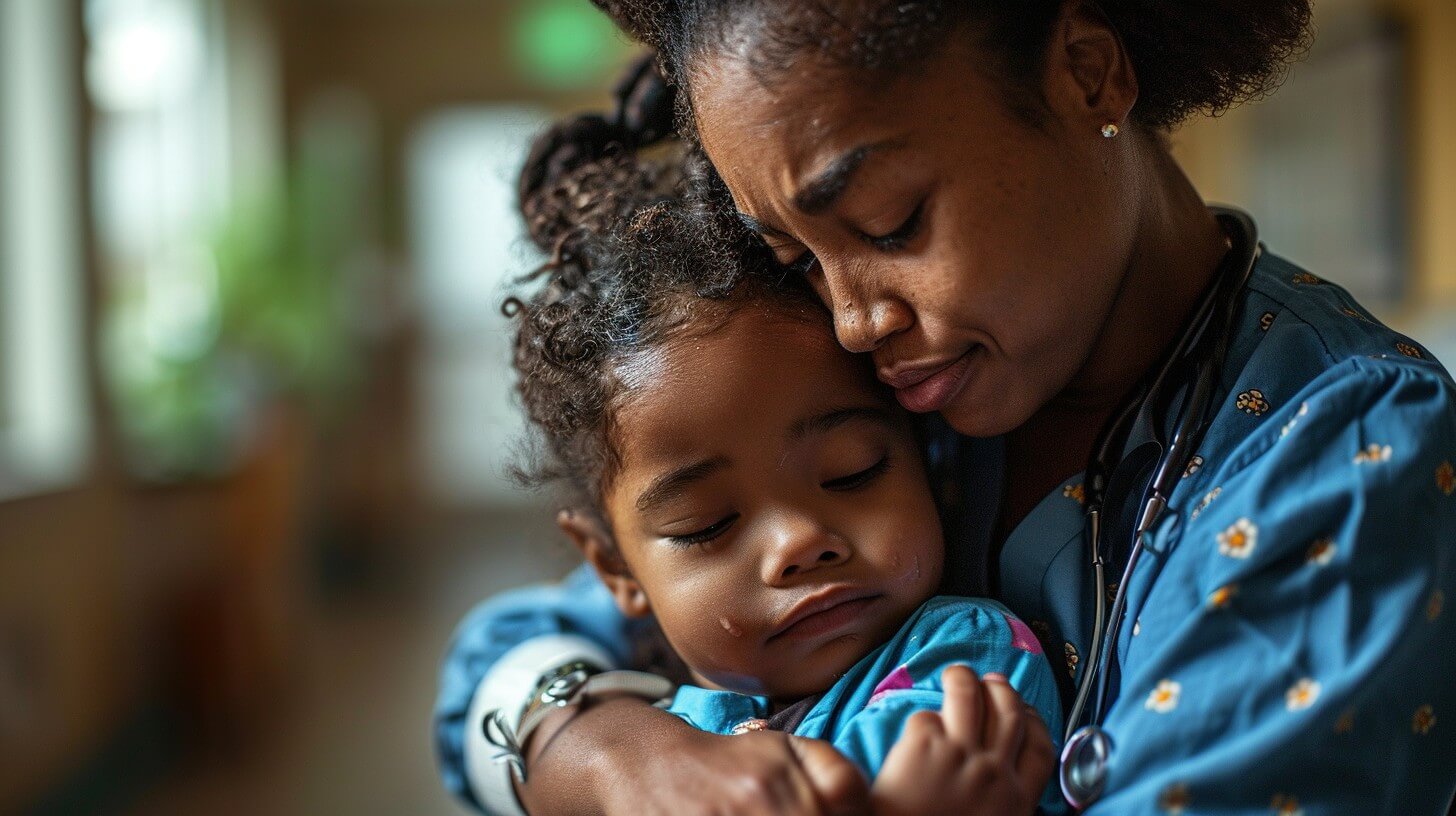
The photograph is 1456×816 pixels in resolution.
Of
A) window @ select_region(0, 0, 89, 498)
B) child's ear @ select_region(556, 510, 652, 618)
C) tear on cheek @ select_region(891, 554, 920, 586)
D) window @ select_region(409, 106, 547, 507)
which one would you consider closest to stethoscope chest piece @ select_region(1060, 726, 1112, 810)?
tear on cheek @ select_region(891, 554, 920, 586)

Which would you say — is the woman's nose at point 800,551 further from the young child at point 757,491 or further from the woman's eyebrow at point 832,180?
the woman's eyebrow at point 832,180

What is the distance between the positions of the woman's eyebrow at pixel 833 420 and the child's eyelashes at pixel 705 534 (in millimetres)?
92

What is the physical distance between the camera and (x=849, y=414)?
1.12m

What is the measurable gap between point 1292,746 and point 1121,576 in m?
0.23

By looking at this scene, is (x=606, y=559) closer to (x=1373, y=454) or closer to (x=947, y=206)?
(x=947, y=206)

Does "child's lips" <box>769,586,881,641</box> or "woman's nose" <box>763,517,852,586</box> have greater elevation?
"woman's nose" <box>763,517,852,586</box>

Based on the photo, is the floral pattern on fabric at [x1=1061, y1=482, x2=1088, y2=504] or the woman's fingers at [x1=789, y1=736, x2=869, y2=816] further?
the floral pattern on fabric at [x1=1061, y1=482, x2=1088, y2=504]

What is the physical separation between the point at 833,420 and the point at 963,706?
1.06 feet

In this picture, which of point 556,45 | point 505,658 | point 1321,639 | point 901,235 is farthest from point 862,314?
point 556,45

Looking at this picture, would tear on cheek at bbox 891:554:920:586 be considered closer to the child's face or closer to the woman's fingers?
the child's face

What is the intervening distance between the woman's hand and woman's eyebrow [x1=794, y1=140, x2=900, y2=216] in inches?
15.0

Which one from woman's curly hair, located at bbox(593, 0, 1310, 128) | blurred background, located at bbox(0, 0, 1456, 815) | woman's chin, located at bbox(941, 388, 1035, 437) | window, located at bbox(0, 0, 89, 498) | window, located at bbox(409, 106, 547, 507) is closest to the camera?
woman's curly hair, located at bbox(593, 0, 1310, 128)

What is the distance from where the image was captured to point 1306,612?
80cm

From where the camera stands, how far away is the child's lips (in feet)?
3.48
